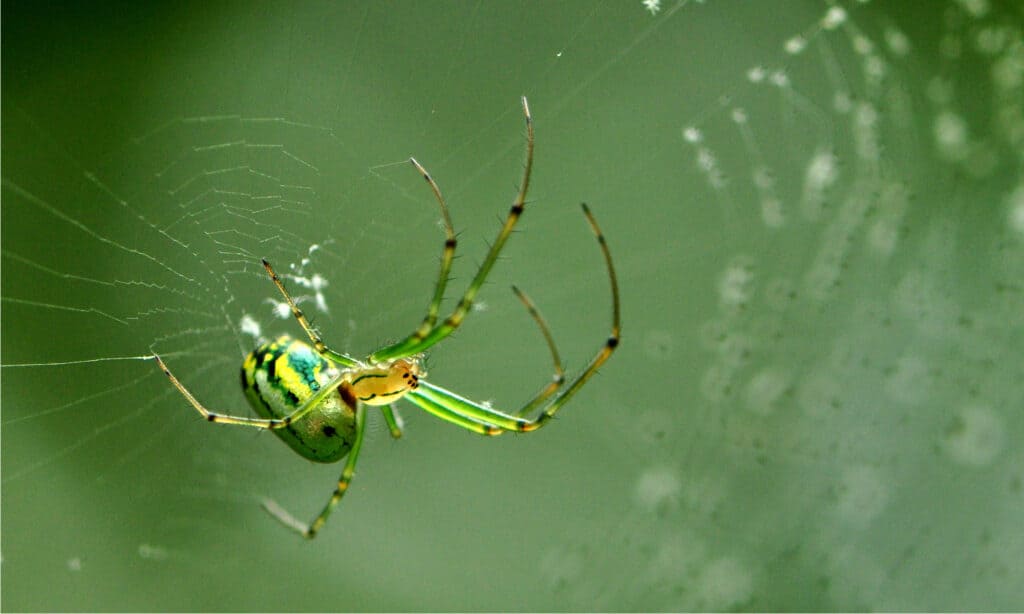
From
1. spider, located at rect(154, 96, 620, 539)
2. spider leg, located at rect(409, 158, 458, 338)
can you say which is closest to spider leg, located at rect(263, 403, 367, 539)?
spider, located at rect(154, 96, 620, 539)

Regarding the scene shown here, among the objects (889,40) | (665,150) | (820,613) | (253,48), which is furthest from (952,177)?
(253,48)

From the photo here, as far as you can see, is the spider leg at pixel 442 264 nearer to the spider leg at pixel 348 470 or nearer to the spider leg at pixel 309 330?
the spider leg at pixel 309 330

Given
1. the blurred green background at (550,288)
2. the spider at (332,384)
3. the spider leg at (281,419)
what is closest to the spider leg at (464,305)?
the spider at (332,384)

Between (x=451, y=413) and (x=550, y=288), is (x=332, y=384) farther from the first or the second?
(x=550, y=288)

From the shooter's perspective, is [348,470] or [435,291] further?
[348,470]

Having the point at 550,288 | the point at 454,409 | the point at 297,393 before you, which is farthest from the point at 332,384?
the point at 550,288

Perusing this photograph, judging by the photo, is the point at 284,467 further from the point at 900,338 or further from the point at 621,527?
the point at 900,338
